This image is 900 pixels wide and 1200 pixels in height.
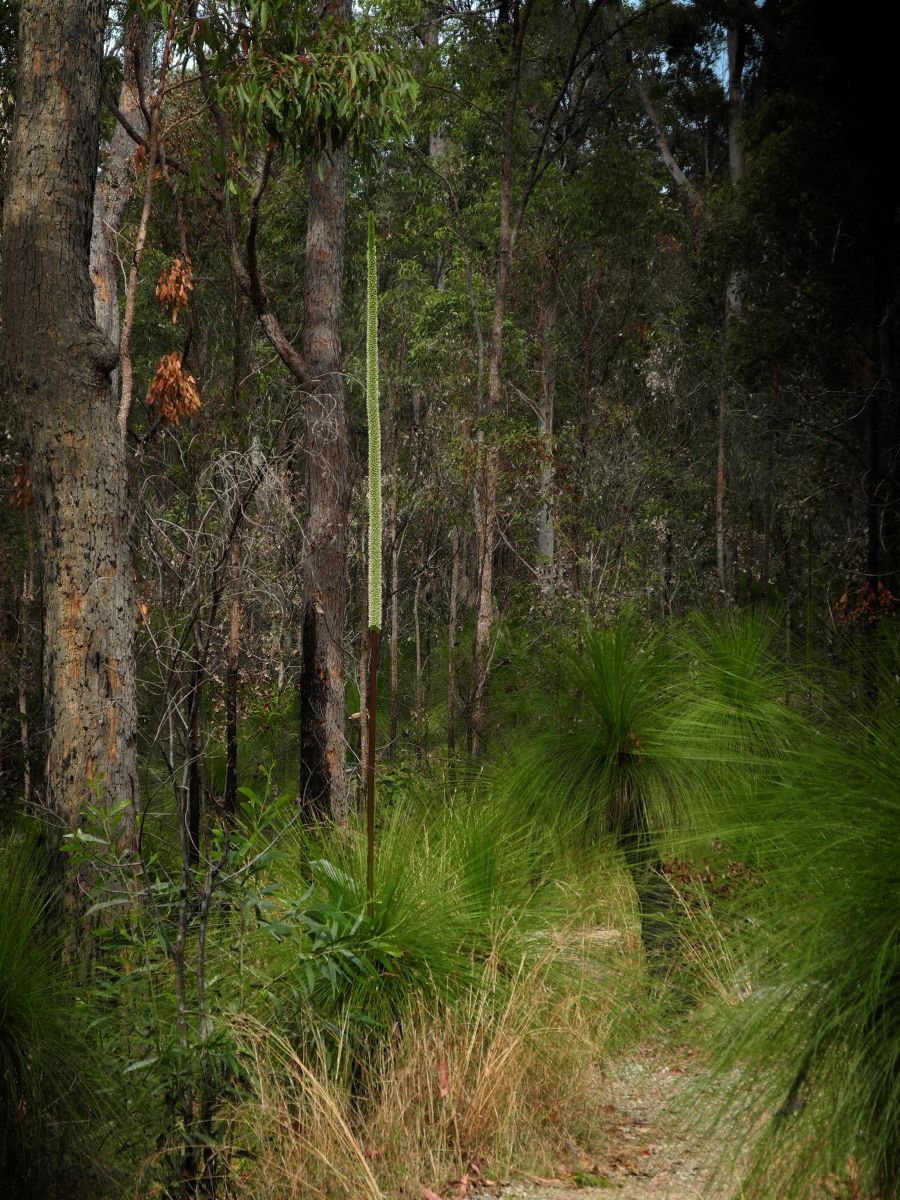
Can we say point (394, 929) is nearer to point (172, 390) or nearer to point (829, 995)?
point (829, 995)

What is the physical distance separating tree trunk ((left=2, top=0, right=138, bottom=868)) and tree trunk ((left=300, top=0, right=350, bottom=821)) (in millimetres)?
2552

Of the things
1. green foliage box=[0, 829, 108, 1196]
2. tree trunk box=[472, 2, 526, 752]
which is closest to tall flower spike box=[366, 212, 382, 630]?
green foliage box=[0, 829, 108, 1196]

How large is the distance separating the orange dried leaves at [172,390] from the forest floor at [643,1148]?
4.83m

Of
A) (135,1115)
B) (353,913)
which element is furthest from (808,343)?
(135,1115)

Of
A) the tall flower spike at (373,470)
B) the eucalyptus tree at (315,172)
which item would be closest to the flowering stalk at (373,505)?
the tall flower spike at (373,470)

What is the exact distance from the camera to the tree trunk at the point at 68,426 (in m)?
4.89

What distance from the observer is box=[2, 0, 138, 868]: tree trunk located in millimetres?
4887

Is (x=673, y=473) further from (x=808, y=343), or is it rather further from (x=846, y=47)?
(x=846, y=47)

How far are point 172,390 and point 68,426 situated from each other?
269 cm

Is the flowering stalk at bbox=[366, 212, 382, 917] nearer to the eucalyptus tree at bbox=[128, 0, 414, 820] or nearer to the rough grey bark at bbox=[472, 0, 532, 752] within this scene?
the eucalyptus tree at bbox=[128, 0, 414, 820]

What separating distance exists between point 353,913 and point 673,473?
40.4ft

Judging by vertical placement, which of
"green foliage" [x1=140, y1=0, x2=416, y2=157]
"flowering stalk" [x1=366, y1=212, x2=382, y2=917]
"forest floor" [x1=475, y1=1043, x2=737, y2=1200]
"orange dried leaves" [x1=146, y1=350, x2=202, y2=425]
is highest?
"green foliage" [x1=140, y1=0, x2=416, y2=157]

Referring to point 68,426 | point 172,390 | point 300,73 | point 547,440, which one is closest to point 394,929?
point 68,426

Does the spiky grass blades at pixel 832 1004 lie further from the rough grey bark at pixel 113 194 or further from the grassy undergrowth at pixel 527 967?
the rough grey bark at pixel 113 194
